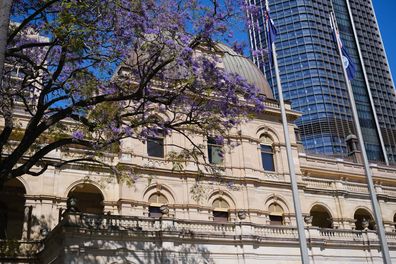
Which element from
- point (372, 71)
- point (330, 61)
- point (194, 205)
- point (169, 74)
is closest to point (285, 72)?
point (330, 61)

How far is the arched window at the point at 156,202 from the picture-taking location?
93.0 feet

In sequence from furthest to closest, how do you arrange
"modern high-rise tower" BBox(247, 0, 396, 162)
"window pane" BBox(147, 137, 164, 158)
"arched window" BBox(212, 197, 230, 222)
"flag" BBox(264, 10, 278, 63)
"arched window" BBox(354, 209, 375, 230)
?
"modern high-rise tower" BBox(247, 0, 396, 162) → "arched window" BBox(354, 209, 375, 230) → "arched window" BBox(212, 197, 230, 222) → "window pane" BBox(147, 137, 164, 158) → "flag" BBox(264, 10, 278, 63)

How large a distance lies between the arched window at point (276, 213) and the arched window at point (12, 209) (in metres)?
15.2

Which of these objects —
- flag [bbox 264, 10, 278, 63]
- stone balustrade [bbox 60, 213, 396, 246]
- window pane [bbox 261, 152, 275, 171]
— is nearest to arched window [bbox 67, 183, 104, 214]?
stone balustrade [bbox 60, 213, 396, 246]

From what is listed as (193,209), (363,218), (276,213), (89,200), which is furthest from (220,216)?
(363,218)

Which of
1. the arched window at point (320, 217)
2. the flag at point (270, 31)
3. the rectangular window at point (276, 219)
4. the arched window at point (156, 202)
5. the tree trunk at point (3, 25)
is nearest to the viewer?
the tree trunk at point (3, 25)

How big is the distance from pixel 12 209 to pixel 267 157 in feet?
54.7

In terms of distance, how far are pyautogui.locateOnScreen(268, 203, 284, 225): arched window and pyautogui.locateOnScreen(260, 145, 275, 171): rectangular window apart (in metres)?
2.71

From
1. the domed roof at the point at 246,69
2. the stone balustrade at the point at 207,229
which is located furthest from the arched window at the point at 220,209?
the domed roof at the point at 246,69

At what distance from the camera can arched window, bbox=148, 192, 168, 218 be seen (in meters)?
28.4

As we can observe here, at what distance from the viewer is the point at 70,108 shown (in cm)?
1599

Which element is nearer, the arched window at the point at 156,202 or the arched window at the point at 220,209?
the arched window at the point at 156,202

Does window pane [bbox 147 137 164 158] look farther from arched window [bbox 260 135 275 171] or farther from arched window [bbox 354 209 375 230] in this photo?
arched window [bbox 354 209 375 230]

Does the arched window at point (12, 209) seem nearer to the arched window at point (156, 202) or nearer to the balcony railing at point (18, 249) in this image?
the balcony railing at point (18, 249)
